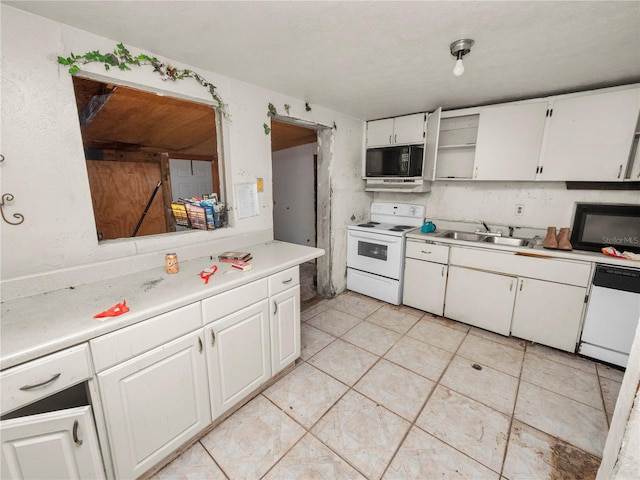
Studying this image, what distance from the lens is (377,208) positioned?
377cm

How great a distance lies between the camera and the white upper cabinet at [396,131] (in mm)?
3000

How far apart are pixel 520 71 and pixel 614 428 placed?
2.18 m

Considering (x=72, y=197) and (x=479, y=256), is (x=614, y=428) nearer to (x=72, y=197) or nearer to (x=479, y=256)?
(x=479, y=256)

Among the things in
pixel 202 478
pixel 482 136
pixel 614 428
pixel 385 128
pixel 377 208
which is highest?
pixel 385 128

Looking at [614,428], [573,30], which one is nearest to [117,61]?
[573,30]

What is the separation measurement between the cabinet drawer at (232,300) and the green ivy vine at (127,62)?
4.57 feet

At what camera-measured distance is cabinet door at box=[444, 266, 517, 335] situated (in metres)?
2.51

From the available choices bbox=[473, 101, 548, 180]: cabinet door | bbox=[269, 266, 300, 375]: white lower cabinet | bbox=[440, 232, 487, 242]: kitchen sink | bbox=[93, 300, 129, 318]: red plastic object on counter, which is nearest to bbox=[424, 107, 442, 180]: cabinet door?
bbox=[473, 101, 548, 180]: cabinet door

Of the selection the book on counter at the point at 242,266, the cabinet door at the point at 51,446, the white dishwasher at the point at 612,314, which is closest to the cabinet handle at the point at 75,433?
the cabinet door at the point at 51,446

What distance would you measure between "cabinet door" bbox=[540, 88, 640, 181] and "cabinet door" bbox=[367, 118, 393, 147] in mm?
1511

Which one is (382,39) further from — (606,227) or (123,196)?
(123,196)

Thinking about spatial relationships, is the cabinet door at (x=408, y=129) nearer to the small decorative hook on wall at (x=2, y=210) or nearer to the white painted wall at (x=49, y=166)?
the white painted wall at (x=49, y=166)

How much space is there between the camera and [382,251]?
3.17 metres

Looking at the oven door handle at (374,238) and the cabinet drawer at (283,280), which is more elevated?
the oven door handle at (374,238)
